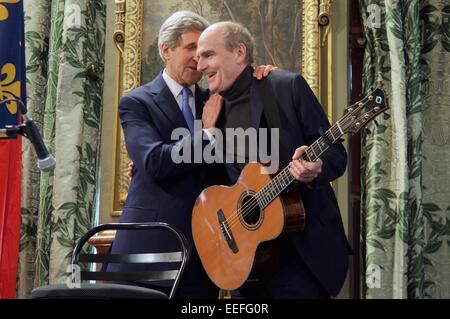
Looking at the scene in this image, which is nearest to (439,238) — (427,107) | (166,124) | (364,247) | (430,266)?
(430,266)

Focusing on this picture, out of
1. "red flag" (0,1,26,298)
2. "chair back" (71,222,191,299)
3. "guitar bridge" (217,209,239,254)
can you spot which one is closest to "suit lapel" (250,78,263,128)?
"guitar bridge" (217,209,239,254)

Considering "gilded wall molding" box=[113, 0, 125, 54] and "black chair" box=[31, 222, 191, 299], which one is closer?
"black chair" box=[31, 222, 191, 299]

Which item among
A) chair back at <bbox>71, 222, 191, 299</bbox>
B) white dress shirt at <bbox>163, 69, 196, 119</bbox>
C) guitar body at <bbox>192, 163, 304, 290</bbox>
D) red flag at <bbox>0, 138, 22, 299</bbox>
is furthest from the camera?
red flag at <bbox>0, 138, 22, 299</bbox>

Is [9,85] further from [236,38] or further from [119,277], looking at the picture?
[119,277]

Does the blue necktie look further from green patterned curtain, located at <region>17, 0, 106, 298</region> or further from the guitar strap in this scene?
green patterned curtain, located at <region>17, 0, 106, 298</region>

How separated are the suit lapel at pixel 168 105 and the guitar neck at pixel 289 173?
1.73 feet

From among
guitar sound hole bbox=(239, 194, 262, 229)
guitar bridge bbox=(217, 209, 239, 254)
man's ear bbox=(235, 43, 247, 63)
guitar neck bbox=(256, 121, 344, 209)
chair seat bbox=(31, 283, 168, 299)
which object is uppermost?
man's ear bbox=(235, 43, 247, 63)

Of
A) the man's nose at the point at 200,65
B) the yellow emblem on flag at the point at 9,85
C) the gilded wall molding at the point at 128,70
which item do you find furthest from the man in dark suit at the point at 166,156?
the yellow emblem on flag at the point at 9,85

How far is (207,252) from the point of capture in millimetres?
2748

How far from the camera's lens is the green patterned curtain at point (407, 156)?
309cm

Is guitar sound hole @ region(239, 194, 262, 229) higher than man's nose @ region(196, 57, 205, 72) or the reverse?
the reverse

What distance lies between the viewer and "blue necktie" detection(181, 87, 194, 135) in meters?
2.95
